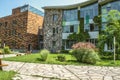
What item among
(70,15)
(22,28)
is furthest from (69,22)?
(22,28)

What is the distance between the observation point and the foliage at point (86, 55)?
17.0 metres

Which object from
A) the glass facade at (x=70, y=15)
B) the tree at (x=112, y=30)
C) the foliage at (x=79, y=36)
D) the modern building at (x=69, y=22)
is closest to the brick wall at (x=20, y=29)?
the modern building at (x=69, y=22)

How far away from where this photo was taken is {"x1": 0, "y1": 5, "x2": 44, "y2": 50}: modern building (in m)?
44.6

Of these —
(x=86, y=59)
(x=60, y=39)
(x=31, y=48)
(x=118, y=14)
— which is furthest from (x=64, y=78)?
(x=31, y=48)

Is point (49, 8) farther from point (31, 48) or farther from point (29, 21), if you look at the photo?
point (31, 48)

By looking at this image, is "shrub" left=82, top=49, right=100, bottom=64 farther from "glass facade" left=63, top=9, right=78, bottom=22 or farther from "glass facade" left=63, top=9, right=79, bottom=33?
"glass facade" left=63, top=9, right=78, bottom=22

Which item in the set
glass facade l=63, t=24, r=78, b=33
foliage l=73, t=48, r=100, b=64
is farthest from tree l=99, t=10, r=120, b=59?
glass facade l=63, t=24, r=78, b=33

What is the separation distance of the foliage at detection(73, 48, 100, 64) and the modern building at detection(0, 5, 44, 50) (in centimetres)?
2724

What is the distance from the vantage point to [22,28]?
148 feet

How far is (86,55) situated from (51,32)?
25091mm

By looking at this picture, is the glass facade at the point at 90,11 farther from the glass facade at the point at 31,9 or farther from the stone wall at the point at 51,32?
the glass facade at the point at 31,9

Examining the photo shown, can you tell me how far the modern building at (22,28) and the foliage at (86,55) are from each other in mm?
27243

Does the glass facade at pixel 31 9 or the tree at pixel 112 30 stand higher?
the glass facade at pixel 31 9

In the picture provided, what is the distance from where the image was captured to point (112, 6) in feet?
111
